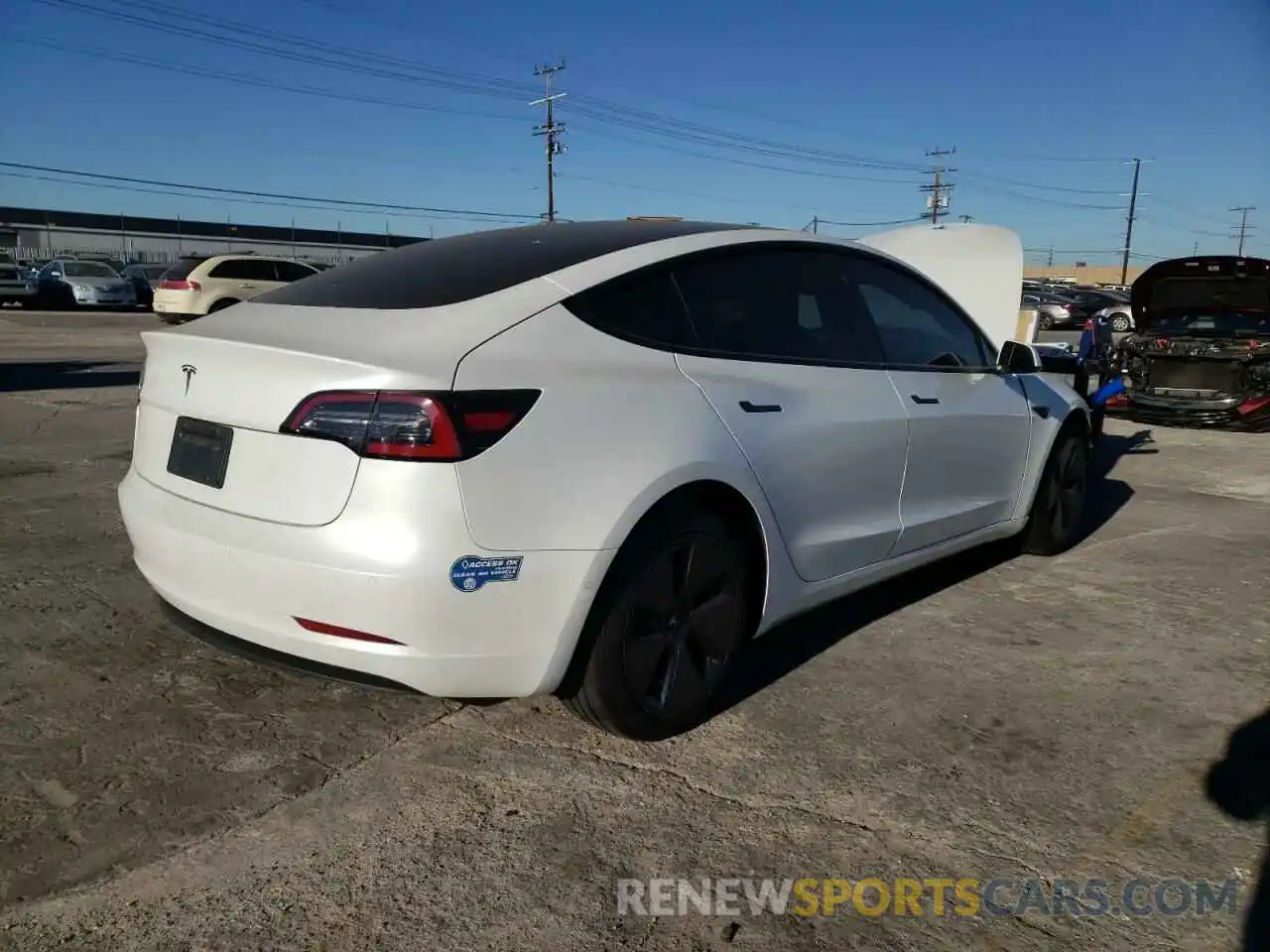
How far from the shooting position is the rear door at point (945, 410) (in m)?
3.83

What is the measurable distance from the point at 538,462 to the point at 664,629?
2.31 feet

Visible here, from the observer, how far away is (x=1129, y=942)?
2.16 metres

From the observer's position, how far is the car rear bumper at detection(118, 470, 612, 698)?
2.36 meters

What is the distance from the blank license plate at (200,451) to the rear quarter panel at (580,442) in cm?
71

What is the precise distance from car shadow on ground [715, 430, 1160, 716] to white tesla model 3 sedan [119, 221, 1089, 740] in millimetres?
320

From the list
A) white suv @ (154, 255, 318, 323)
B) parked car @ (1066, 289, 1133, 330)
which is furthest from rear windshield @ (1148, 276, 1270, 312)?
parked car @ (1066, 289, 1133, 330)

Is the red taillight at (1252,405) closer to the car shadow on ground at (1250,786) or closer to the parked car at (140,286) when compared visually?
the car shadow on ground at (1250,786)

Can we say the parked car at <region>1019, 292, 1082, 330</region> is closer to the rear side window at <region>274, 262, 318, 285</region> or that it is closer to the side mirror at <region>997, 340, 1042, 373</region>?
the rear side window at <region>274, 262, 318, 285</region>

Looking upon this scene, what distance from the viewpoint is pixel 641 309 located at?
2.94 m

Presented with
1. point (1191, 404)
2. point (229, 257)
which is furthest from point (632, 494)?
point (229, 257)

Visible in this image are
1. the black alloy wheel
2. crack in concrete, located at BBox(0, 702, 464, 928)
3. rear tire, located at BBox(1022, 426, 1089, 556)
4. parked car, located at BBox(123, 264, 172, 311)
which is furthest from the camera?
parked car, located at BBox(123, 264, 172, 311)

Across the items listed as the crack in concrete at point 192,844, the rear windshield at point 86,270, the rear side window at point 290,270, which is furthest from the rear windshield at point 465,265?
the rear windshield at point 86,270

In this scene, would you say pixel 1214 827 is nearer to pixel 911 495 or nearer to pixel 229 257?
Answer: pixel 911 495

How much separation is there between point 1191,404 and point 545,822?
10113 millimetres
